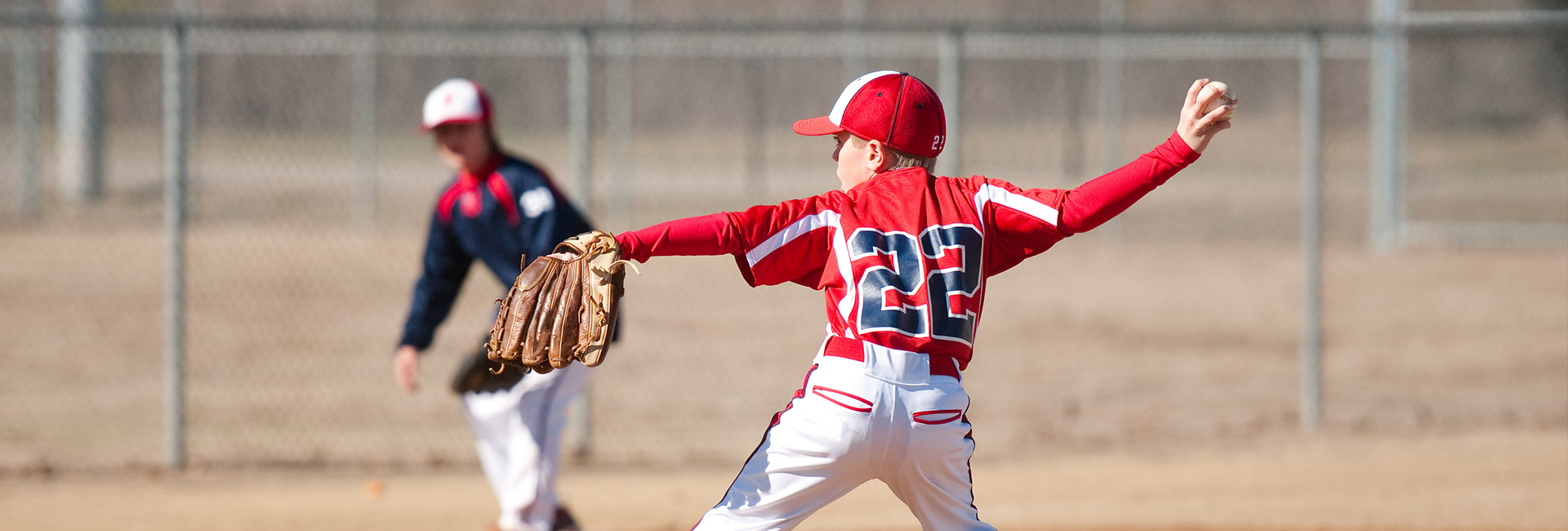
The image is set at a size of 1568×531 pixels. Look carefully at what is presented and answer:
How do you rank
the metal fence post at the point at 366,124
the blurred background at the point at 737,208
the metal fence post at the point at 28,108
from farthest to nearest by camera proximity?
the metal fence post at the point at 366,124 → the metal fence post at the point at 28,108 → the blurred background at the point at 737,208

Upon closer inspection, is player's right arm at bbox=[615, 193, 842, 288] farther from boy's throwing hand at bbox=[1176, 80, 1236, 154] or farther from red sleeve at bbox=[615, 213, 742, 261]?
boy's throwing hand at bbox=[1176, 80, 1236, 154]

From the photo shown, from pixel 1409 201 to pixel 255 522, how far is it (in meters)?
15.2

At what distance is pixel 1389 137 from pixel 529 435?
34.9 ft

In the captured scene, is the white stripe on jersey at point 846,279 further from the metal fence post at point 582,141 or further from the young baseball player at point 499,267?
the metal fence post at point 582,141

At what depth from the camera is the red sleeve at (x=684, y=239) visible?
288 centimetres

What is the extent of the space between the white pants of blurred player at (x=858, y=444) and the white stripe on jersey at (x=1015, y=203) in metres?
0.39

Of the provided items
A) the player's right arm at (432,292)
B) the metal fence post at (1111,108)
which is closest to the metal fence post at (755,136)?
the metal fence post at (1111,108)

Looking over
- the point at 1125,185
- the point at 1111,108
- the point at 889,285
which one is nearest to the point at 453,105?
the point at 889,285

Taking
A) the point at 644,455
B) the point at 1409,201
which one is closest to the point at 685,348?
the point at 644,455

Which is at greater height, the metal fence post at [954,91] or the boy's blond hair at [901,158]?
the metal fence post at [954,91]

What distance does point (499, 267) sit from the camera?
4.91m

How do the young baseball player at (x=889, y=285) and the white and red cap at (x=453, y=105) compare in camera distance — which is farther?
the white and red cap at (x=453, y=105)

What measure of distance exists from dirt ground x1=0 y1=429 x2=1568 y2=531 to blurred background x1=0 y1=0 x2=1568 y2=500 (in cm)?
40

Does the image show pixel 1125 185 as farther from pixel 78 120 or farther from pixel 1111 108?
pixel 78 120
